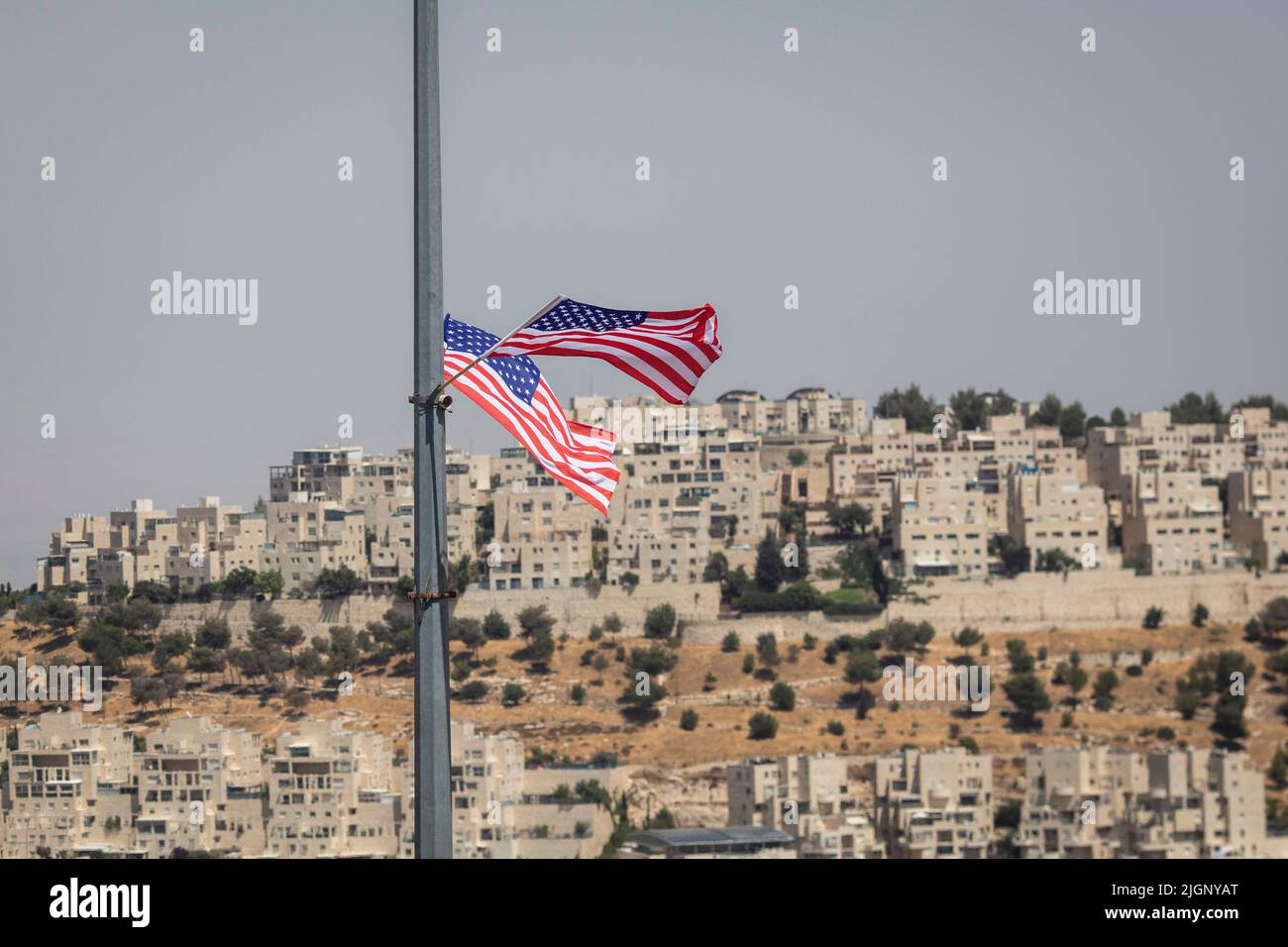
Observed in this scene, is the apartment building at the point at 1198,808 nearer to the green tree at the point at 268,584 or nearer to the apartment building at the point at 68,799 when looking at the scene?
the apartment building at the point at 68,799

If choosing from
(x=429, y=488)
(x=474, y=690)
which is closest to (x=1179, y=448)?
(x=474, y=690)

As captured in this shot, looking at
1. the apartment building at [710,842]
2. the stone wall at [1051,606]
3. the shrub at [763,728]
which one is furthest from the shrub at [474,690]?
the apartment building at [710,842]

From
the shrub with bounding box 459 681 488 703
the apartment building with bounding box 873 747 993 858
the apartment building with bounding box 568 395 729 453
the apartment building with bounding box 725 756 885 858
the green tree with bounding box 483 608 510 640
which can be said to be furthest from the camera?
the apartment building with bounding box 568 395 729 453

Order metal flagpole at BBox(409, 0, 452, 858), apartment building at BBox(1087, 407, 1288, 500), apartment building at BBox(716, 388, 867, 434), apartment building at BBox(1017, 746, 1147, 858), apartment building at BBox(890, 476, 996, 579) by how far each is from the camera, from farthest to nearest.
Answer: apartment building at BBox(716, 388, 867, 434) → apartment building at BBox(1087, 407, 1288, 500) → apartment building at BBox(890, 476, 996, 579) → apartment building at BBox(1017, 746, 1147, 858) → metal flagpole at BBox(409, 0, 452, 858)

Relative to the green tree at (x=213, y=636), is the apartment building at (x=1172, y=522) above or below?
above

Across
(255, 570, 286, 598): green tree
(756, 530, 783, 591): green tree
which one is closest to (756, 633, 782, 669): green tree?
(756, 530, 783, 591): green tree

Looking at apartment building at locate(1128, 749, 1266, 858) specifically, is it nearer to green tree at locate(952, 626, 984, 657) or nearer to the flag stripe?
green tree at locate(952, 626, 984, 657)

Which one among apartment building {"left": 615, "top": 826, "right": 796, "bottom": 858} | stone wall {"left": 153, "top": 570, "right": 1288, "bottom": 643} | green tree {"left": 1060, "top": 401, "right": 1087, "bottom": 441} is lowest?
apartment building {"left": 615, "top": 826, "right": 796, "bottom": 858}
